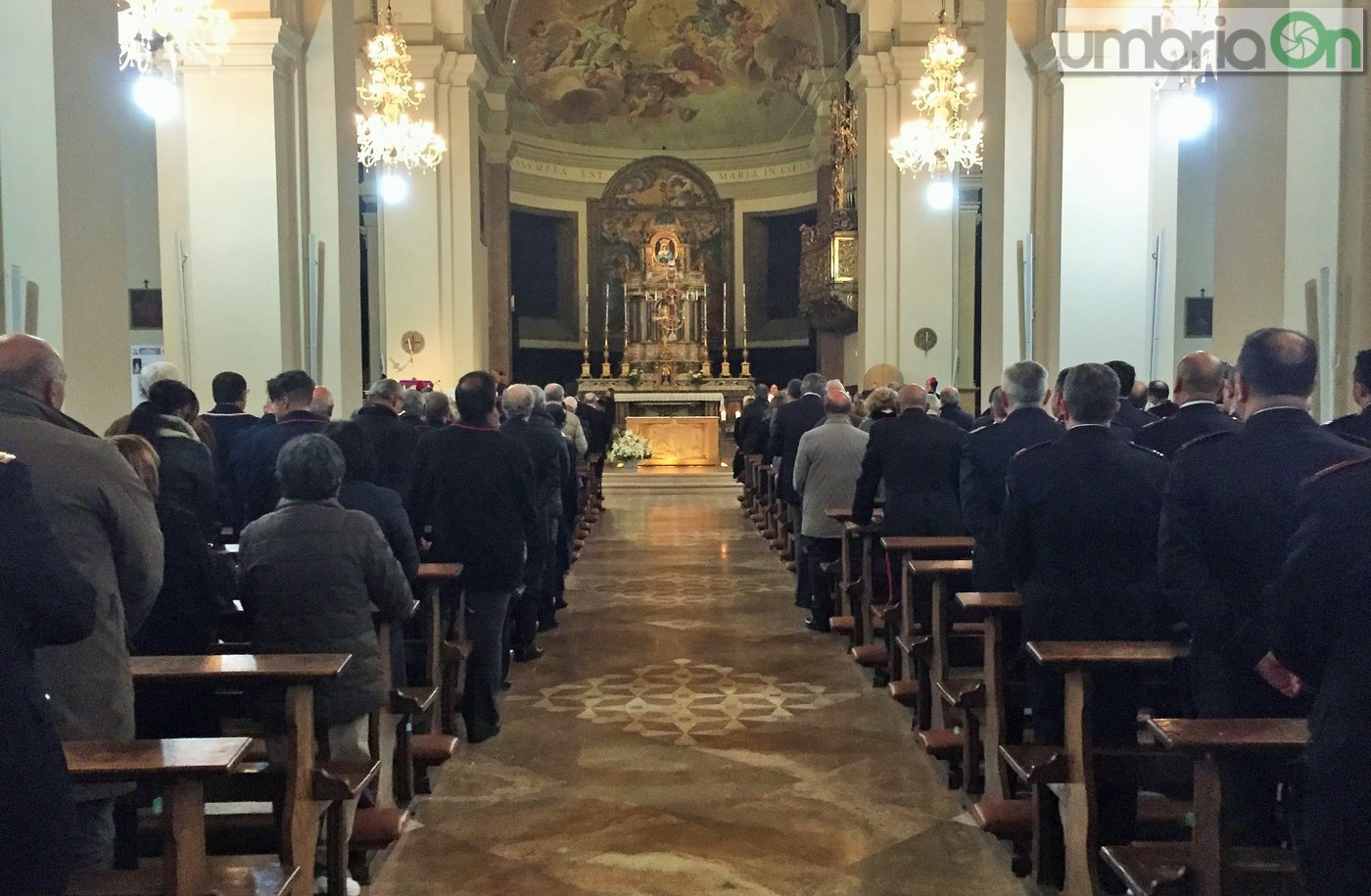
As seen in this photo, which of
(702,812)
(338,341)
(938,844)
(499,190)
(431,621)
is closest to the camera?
(938,844)

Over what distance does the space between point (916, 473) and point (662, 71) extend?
20.9 metres

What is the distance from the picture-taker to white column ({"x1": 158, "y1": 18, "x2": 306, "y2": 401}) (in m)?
9.63

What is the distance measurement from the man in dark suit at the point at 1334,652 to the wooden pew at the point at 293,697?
8.06ft

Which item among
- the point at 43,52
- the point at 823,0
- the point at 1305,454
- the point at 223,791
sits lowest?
the point at 223,791

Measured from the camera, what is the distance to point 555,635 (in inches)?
349

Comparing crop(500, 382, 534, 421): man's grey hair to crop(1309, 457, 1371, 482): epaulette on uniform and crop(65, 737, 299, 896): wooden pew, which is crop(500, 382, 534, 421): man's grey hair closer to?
crop(65, 737, 299, 896): wooden pew

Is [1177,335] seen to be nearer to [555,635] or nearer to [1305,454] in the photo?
[555,635]

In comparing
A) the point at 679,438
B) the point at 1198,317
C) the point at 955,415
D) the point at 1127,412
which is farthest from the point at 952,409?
the point at 679,438

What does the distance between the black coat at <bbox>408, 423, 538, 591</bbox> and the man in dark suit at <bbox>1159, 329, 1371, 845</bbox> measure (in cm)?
330

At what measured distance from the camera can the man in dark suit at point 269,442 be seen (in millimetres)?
6090

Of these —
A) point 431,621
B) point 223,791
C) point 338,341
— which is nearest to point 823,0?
point 338,341

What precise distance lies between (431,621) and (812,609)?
3.98 meters

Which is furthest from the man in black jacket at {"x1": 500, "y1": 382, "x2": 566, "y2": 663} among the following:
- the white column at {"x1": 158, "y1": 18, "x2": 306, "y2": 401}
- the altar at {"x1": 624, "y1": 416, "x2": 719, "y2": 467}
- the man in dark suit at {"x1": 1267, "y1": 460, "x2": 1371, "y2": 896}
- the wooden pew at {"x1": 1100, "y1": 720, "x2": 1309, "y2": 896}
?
the altar at {"x1": 624, "y1": 416, "x2": 719, "y2": 467}

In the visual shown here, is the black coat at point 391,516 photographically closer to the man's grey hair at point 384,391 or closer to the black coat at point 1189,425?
the man's grey hair at point 384,391
